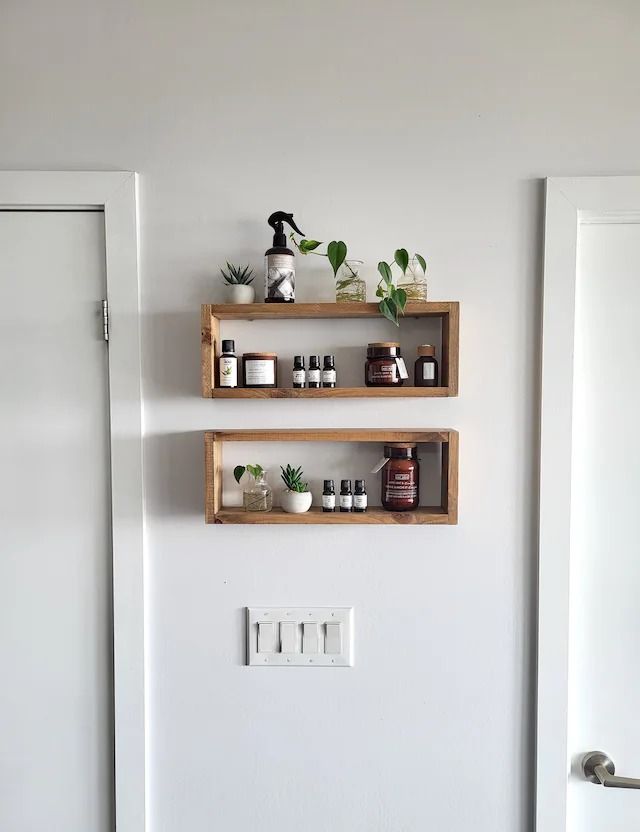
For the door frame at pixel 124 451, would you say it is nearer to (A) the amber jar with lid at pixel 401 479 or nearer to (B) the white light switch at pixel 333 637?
(B) the white light switch at pixel 333 637

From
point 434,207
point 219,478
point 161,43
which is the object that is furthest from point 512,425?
point 161,43

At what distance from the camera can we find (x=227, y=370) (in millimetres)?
1110

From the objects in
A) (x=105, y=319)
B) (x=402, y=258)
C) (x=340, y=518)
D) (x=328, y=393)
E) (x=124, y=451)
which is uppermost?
(x=402, y=258)

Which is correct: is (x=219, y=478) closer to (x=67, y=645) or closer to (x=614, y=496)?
(x=67, y=645)

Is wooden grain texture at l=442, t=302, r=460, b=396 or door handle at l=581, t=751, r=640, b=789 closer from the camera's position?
wooden grain texture at l=442, t=302, r=460, b=396

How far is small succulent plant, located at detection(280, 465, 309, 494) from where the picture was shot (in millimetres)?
1133

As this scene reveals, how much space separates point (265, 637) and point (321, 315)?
2.03 feet

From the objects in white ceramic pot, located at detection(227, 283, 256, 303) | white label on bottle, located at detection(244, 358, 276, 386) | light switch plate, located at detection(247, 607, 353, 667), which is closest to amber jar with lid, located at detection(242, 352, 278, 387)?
white label on bottle, located at detection(244, 358, 276, 386)

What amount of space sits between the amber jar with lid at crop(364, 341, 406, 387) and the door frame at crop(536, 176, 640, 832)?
0.92ft

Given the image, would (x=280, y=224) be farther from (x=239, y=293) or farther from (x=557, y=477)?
(x=557, y=477)

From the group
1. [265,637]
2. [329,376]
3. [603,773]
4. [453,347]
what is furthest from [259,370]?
[603,773]

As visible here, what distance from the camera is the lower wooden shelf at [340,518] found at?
109cm

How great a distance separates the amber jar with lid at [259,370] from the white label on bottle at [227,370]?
22 mm

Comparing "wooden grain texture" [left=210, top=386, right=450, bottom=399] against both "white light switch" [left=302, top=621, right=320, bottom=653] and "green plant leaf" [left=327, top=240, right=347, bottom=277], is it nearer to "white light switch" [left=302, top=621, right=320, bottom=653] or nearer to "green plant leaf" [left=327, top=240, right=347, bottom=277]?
"green plant leaf" [left=327, top=240, right=347, bottom=277]
